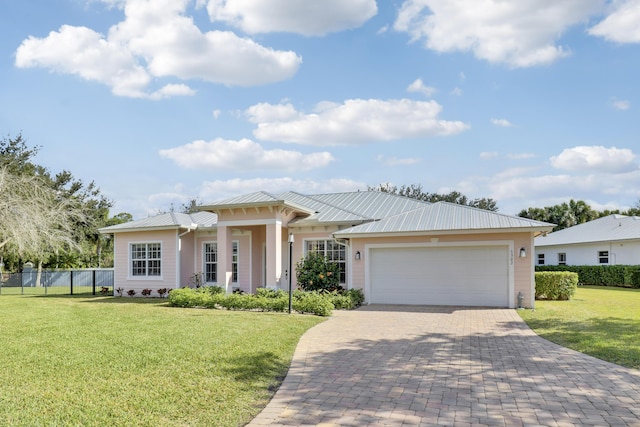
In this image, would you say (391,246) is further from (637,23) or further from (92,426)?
(92,426)

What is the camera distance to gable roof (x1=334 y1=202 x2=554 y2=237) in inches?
582

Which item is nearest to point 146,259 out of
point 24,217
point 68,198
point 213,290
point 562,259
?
point 24,217

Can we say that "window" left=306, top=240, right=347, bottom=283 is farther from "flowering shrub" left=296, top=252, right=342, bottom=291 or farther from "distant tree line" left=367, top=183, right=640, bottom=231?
"distant tree line" left=367, top=183, right=640, bottom=231

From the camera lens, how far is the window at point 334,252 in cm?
1827

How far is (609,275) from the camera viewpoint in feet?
88.5

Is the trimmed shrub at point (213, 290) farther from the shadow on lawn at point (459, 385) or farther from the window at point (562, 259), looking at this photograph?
the window at point (562, 259)

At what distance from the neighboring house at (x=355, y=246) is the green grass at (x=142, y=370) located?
522 centimetres

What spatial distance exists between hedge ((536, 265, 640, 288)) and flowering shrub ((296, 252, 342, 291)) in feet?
60.7

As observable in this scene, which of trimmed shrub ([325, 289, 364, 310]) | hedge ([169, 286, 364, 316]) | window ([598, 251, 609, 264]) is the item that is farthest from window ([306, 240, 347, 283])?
window ([598, 251, 609, 264])

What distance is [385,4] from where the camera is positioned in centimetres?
1240

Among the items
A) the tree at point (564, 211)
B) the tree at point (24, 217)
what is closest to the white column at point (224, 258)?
the tree at point (24, 217)

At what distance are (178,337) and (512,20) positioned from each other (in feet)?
33.8

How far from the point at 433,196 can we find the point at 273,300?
35841 mm

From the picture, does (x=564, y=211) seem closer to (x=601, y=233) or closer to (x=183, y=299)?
(x=601, y=233)
